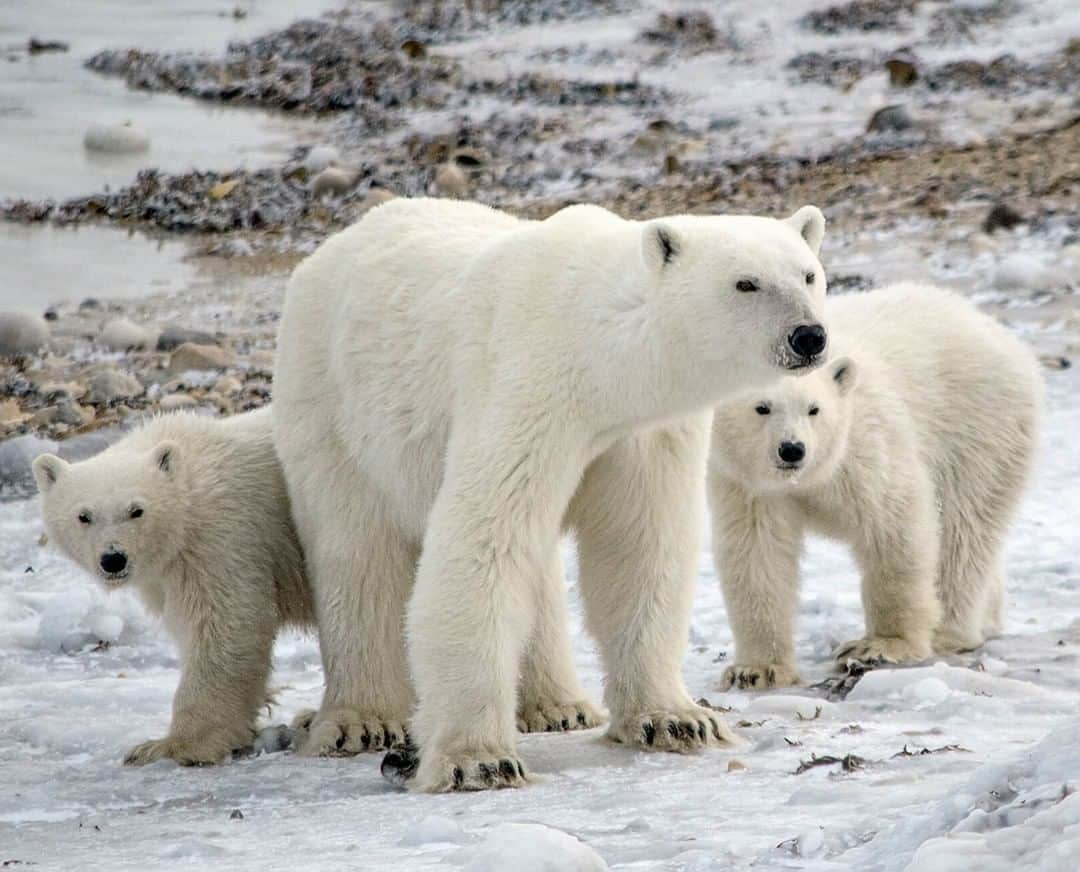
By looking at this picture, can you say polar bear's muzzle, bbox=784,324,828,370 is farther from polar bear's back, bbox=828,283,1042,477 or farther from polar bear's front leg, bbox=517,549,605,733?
polar bear's back, bbox=828,283,1042,477

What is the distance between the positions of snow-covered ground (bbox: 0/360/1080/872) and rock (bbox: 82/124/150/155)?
38.5ft

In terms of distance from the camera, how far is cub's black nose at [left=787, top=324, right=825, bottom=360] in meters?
4.49

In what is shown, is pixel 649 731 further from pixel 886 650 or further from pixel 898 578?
pixel 898 578

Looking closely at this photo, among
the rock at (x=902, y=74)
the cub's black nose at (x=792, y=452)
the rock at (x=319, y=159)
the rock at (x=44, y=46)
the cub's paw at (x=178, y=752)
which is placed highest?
the rock at (x=44, y=46)

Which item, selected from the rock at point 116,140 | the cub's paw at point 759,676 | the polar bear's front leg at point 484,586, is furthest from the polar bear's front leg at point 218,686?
the rock at point 116,140

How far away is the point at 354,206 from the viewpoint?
15875mm

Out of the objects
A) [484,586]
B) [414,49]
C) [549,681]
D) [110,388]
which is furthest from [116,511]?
[414,49]

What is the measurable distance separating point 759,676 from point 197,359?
17.1ft

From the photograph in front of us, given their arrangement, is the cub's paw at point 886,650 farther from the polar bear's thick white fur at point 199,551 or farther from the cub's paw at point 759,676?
the polar bear's thick white fur at point 199,551

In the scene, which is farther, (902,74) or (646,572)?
(902,74)

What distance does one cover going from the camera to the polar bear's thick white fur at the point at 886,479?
6488 millimetres

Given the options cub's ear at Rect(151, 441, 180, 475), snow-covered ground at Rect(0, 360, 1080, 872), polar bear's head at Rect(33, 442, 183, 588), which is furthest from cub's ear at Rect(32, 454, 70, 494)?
snow-covered ground at Rect(0, 360, 1080, 872)

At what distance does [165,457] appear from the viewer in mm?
6379

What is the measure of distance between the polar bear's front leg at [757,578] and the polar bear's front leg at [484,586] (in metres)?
1.67
